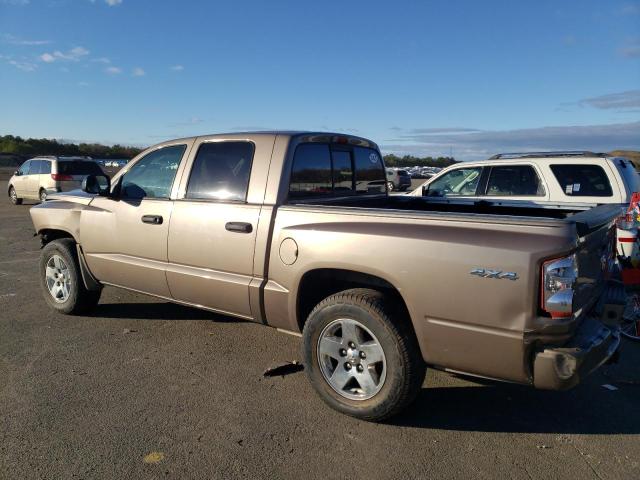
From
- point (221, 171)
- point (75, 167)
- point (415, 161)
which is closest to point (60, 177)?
point (75, 167)

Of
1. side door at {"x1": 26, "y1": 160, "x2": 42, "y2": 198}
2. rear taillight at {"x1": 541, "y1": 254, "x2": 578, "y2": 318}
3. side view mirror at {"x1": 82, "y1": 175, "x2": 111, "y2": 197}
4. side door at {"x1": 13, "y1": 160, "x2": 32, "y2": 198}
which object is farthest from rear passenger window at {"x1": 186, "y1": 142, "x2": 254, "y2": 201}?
side door at {"x1": 13, "y1": 160, "x2": 32, "y2": 198}

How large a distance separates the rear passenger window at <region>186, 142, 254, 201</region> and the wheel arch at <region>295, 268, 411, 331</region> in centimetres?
91

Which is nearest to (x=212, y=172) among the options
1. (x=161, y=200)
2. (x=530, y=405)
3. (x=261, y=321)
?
(x=161, y=200)

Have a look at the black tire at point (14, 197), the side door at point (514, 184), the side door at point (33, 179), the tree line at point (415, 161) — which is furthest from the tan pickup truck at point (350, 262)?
the tree line at point (415, 161)

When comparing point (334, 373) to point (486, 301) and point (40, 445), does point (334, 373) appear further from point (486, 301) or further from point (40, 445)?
point (40, 445)

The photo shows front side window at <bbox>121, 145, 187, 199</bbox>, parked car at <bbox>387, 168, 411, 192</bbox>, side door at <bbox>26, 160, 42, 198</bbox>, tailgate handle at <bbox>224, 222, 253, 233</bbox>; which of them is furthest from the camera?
parked car at <bbox>387, 168, 411, 192</bbox>

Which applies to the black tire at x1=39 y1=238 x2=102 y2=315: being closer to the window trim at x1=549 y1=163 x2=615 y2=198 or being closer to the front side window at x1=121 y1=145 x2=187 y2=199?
the front side window at x1=121 y1=145 x2=187 y2=199

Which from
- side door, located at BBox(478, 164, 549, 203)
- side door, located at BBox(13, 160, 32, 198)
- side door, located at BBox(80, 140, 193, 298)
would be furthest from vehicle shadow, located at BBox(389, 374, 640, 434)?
side door, located at BBox(13, 160, 32, 198)

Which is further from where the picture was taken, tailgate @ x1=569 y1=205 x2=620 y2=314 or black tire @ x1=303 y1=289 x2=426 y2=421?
black tire @ x1=303 y1=289 x2=426 y2=421

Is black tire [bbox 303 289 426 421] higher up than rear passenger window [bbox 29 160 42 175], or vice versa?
rear passenger window [bbox 29 160 42 175]

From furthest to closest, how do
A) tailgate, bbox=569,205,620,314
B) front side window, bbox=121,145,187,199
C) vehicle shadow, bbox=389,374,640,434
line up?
front side window, bbox=121,145,187,199, vehicle shadow, bbox=389,374,640,434, tailgate, bbox=569,205,620,314

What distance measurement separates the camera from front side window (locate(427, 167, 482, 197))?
7.99 metres

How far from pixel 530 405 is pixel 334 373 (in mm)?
1467

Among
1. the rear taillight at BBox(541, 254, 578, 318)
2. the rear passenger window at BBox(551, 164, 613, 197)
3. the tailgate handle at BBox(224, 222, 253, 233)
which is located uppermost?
the rear passenger window at BBox(551, 164, 613, 197)
